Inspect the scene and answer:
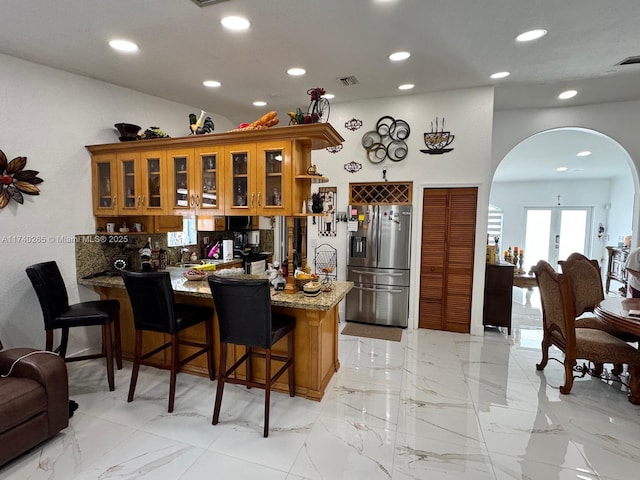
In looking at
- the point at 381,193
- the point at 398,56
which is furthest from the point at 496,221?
the point at 398,56

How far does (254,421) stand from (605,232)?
10.1m

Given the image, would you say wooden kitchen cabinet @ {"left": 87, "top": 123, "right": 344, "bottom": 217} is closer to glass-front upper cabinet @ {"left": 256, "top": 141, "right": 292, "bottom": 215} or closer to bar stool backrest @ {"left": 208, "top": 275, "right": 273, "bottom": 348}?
glass-front upper cabinet @ {"left": 256, "top": 141, "right": 292, "bottom": 215}

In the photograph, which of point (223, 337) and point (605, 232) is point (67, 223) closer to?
point (223, 337)

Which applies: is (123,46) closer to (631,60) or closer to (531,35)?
(531,35)

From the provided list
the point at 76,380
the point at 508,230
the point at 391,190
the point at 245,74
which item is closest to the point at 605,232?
the point at 508,230

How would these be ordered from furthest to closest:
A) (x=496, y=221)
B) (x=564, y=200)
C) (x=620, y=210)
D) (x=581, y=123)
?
1. (x=496, y=221)
2. (x=564, y=200)
3. (x=620, y=210)
4. (x=581, y=123)

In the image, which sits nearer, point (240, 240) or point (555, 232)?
point (240, 240)

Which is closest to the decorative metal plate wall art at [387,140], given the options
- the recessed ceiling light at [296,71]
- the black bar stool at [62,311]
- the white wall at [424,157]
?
the white wall at [424,157]

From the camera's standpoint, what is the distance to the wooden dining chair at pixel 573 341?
2.62 metres

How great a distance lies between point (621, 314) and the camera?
2.43 metres

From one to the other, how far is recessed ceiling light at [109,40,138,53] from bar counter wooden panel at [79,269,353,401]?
212 centimetres

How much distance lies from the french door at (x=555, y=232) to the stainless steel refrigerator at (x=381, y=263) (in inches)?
271

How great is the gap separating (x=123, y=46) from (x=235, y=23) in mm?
1087

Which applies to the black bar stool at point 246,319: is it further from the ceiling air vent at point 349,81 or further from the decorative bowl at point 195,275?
the ceiling air vent at point 349,81
